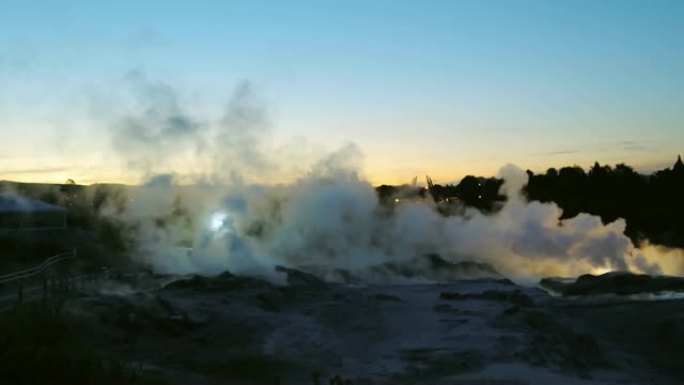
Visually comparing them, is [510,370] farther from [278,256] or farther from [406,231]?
[406,231]

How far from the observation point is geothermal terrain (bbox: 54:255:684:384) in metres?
21.4

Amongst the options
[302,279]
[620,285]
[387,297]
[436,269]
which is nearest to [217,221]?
[436,269]

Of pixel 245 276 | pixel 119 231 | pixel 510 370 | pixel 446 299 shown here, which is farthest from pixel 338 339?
pixel 119 231

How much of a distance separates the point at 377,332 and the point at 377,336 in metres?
0.66

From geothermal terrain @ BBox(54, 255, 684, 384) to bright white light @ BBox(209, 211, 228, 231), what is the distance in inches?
488

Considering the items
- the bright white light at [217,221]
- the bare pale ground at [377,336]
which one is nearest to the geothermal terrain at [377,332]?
the bare pale ground at [377,336]

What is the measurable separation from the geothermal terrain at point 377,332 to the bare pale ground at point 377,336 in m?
0.05

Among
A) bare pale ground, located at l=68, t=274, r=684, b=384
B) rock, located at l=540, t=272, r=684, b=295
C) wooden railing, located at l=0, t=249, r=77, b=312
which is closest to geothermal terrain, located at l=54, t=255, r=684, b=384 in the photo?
bare pale ground, located at l=68, t=274, r=684, b=384

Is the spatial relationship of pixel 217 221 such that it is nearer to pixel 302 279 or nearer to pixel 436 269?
pixel 436 269

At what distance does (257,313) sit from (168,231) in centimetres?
2642

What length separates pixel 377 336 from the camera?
27281mm

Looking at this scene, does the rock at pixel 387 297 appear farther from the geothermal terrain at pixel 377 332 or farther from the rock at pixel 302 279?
the rock at pixel 302 279

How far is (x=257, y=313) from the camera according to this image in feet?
97.9

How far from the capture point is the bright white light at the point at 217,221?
167 feet
